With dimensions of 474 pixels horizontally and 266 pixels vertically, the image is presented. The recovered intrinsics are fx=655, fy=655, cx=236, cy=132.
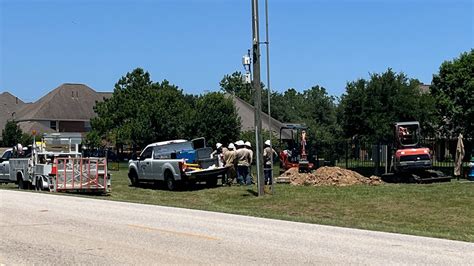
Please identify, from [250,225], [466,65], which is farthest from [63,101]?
[250,225]

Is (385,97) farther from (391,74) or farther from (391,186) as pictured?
(391,186)

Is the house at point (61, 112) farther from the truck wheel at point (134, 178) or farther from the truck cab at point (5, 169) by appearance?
the truck wheel at point (134, 178)

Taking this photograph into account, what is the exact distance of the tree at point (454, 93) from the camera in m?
46.7

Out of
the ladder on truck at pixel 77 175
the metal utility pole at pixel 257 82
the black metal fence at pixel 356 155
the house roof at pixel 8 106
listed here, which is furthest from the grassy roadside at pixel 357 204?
the house roof at pixel 8 106

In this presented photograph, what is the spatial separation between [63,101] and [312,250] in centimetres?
8045

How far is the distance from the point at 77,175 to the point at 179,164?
13.9ft

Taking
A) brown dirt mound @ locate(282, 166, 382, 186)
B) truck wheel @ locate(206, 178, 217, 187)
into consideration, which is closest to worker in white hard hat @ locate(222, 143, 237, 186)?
truck wheel @ locate(206, 178, 217, 187)

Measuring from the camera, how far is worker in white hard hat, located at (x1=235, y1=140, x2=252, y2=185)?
2619cm

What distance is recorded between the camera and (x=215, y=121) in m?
57.8

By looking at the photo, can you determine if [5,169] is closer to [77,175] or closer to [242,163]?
[77,175]

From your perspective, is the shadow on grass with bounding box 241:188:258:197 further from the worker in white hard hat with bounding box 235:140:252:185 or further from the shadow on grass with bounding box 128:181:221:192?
the shadow on grass with bounding box 128:181:221:192

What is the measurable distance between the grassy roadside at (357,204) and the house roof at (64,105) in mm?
60236

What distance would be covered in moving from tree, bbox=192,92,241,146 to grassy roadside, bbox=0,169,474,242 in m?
30.5

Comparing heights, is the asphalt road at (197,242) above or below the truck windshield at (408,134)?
below
